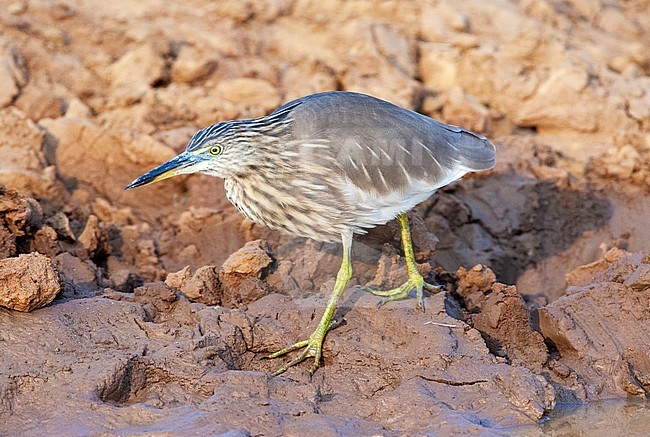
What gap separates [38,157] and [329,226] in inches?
125

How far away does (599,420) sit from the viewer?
4961mm

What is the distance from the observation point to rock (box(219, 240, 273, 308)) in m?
5.54

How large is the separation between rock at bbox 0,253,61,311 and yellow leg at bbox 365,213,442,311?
2008mm

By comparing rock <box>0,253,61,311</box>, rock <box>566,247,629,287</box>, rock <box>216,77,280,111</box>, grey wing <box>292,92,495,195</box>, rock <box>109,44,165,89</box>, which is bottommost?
rock <box>566,247,629,287</box>

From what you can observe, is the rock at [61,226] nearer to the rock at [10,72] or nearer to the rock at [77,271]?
the rock at [77,271]

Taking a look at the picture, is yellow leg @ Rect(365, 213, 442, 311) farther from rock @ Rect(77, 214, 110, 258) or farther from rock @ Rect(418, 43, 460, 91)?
rock @ Rect(418, 43, 460, 91)

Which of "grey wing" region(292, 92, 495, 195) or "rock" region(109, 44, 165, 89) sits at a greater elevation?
"grey wing" region(292, 92, 495, 195)

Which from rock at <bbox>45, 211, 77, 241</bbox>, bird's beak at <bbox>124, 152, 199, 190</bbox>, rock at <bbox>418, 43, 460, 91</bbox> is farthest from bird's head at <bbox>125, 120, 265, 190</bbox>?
rock at <bbox>418, 43, 460, 91</bbox>

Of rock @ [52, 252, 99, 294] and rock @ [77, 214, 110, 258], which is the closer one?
rock @ [52, 252, 99, 294]

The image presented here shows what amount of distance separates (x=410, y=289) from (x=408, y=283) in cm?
6

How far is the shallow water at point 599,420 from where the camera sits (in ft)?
15.5

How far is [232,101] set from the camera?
26.7ft

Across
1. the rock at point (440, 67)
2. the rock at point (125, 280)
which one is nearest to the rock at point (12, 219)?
the rock at point (125, 280)

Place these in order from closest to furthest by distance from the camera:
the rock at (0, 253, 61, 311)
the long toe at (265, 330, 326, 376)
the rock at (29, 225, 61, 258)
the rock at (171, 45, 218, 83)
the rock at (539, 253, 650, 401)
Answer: the rock at (0, 253, 61, 311)
the long toe at (265, 330, 326, 376)
the rock at (539, 253, 650, 401)
the rock at (29, 225, 61, 258)
the rock at (171, 45, 218, 83)
